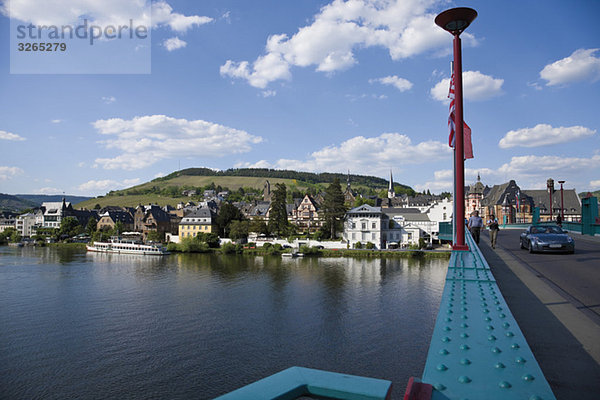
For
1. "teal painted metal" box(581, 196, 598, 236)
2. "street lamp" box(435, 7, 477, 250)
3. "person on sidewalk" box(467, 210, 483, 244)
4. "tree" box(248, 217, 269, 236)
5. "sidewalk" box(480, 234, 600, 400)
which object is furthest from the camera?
"tree" box(248, 217, 269, 236)

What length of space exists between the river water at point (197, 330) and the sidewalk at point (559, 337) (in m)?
9.41

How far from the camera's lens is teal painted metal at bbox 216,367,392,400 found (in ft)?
5.95

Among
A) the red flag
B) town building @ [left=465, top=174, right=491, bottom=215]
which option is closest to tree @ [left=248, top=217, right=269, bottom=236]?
town building @ [left=465, top=174, right=491, bottom=215]

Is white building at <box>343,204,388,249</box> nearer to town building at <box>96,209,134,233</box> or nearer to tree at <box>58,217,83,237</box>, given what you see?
town building at <box>96,209,134,233</box>

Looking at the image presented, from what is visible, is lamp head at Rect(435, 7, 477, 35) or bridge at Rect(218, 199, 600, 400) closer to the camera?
bridge at Rect(218, 199, 600, 400)

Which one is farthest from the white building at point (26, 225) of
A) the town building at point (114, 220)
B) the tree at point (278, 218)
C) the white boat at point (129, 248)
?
the tree at point (278, 218)

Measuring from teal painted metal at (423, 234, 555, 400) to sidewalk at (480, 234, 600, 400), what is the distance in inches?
22.2

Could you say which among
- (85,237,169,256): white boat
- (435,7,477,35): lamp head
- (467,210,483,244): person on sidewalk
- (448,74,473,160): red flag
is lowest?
(85,237,169,256): white boat

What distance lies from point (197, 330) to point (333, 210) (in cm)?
5446

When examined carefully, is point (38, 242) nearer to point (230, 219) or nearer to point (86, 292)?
point (230, 219)

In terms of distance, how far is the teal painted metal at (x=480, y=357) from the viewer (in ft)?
6.89

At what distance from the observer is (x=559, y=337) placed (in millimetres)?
4242

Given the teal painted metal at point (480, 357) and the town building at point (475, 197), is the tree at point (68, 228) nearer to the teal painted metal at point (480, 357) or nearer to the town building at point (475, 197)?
the town building at point (475, 197)

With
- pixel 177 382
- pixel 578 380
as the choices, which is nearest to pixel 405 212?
pixel 177 382
